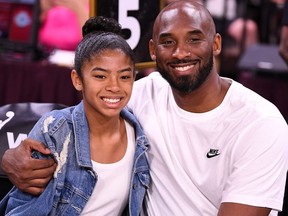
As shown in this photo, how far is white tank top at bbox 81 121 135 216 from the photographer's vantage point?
243 centimetres

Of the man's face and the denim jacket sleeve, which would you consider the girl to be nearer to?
the denim jacket sleeve

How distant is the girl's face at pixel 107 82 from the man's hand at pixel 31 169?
0.24 meters

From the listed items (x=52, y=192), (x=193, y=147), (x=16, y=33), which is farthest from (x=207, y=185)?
(x=16, y=33)

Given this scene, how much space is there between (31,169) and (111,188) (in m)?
0.28

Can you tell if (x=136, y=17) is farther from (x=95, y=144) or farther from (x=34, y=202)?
A: (x=34, y=202)

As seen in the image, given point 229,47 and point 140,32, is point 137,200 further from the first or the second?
point 229,47

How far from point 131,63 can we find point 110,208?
49 centimetres

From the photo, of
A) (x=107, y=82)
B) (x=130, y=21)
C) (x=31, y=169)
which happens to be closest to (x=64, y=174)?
(x=31, y=169)

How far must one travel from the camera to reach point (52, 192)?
2336 millimetres

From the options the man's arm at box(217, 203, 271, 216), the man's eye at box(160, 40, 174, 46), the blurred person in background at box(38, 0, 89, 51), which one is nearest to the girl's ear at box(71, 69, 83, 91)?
the man's eye at box(160, 40, 174, 46)

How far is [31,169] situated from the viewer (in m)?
2.34

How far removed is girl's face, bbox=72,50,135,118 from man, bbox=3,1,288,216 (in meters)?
0.16

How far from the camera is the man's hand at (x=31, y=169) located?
2.33 m

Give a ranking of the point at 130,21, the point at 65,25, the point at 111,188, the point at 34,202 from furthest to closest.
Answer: the point at 65,25 → the point at 130,21 → the point at 111,188 → the point at 34,202
